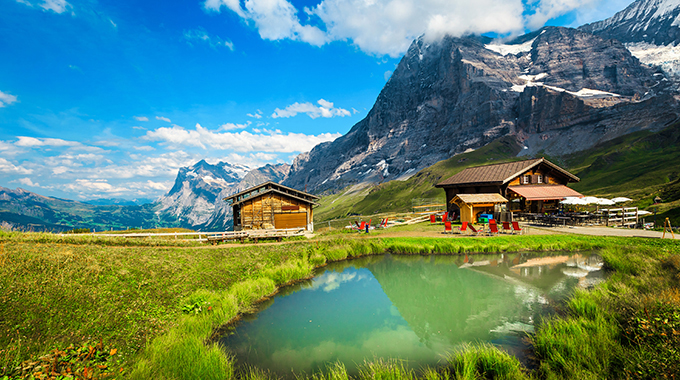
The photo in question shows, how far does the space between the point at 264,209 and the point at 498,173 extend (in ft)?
105

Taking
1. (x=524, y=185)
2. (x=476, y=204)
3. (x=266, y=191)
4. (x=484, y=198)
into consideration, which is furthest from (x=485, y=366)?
(x=524, y=185)

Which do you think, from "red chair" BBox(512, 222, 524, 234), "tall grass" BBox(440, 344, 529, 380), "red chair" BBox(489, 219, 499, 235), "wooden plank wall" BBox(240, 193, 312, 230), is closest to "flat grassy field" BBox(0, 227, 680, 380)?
"tall grass" BBox(440, 344, 529, 380)

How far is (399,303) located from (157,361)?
9.92m

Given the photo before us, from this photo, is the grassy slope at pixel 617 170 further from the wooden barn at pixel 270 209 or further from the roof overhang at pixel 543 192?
the wooden barn at pixel 270 209

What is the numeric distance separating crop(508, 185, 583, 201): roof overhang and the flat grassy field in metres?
17.3

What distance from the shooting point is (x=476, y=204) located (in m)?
33.2

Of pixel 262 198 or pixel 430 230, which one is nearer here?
pixel 430 230

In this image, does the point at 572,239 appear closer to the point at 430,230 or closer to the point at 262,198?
the point at 430,230

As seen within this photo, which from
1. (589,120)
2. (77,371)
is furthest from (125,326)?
(589,120)

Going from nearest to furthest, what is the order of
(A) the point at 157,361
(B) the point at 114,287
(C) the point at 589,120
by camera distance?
(A) the point at 157,361 < (B) the point at 114,287 < (C) the point at 589,120

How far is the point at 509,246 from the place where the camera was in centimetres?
2212

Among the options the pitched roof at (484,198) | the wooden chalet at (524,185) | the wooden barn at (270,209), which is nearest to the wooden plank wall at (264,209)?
the wooden barn at (270,209)

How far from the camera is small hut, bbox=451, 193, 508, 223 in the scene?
33.0 meters

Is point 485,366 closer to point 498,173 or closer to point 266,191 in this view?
point 266,191
